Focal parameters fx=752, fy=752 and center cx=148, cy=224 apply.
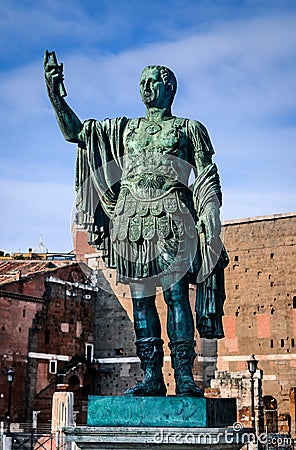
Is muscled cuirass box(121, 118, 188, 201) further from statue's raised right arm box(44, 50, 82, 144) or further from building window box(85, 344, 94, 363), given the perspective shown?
building window box(85, 344, 94, 363)

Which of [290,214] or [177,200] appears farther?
[290,214]

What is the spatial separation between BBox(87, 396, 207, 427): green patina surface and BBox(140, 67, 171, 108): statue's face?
1.84 meters

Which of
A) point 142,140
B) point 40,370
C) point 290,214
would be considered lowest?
point 40,370

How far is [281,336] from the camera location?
95.0ft

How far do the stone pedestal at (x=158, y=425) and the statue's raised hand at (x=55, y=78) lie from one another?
6.19 feet

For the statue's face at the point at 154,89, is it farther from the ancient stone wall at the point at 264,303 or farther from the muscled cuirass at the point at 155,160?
the ancient stone wall at the point at 264,303

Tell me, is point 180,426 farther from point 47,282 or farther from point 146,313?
point 47,282

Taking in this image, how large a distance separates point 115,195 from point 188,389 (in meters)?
1.32

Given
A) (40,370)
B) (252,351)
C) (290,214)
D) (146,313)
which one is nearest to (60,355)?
(40,370)

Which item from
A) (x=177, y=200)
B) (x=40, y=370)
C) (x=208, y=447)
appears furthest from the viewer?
(x=40, y=370)

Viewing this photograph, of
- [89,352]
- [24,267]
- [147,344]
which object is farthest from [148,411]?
[24,267]

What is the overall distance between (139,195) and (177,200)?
0.75 feet

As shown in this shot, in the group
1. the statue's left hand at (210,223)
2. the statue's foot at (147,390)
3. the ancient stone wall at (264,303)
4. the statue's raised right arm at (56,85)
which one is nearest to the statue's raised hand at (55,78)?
the statue's raised right arm at (56,85)

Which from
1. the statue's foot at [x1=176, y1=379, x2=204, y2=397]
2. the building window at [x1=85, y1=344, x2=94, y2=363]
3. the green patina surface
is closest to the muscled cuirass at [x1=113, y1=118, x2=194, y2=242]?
the statue's foot at [x1=176, y1=379, x2=204, y2=397]
